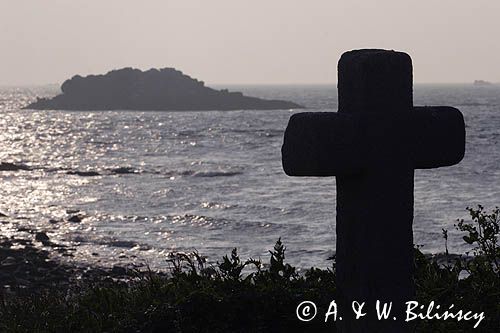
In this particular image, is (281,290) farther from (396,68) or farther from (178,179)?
(178,179)

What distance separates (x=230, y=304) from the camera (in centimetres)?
744

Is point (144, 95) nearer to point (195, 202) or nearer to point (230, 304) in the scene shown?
point (195, 202)

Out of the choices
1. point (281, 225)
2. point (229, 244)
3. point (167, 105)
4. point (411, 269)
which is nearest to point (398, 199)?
point (411, 269)

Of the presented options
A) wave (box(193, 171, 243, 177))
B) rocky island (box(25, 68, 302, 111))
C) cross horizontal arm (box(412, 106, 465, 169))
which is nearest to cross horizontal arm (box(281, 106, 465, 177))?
cross horizontal arm (box(412, 106, 465, 169))

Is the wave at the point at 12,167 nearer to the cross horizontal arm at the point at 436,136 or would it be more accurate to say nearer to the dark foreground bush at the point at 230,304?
the dark foreground bush at the point at 230,304

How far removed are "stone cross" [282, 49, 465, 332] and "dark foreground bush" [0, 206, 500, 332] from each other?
1.60m

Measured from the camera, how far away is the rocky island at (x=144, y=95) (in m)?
182

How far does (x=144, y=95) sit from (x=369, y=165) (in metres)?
184

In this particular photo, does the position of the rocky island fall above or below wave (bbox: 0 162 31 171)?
above

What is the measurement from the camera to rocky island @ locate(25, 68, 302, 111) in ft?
598

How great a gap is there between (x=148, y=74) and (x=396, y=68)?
18771 centimetres

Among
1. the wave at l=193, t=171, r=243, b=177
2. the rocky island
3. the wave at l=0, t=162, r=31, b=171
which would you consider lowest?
the wave at l=0, t=162, r=31, b=171

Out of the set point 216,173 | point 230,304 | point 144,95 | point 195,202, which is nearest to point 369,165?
point 230,304

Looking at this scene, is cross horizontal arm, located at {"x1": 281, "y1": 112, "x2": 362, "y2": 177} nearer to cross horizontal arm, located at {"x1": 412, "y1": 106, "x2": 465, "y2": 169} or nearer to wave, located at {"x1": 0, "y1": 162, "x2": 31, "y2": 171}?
cross horizontal arm, located at {"x1": 412, "y1": 106, "x2": 465, "y2": 169}
